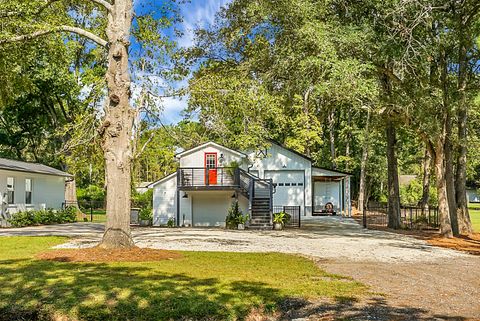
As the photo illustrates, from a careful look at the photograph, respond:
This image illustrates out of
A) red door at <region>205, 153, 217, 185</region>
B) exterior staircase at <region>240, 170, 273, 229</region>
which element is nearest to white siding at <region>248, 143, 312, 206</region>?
red door at <region>205, 153, 217, 185</region>

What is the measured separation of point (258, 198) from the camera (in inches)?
958

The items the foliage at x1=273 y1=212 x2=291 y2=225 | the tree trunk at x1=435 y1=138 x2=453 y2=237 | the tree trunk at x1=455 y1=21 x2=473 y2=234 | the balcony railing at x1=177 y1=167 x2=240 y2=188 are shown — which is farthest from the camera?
the balcony railing at x1=177 y1=167 x2=240 y2=188

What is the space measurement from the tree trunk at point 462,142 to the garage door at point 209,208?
12.1 m

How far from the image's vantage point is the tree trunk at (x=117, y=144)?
1152cm

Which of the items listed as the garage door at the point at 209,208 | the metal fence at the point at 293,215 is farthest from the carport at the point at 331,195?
the garage door at the point at 209,208

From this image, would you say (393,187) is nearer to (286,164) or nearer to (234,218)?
(234,218)

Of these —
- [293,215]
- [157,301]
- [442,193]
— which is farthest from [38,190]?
[157,301]

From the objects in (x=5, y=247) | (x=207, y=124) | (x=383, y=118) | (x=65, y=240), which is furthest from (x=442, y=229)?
(x=5, y=247)

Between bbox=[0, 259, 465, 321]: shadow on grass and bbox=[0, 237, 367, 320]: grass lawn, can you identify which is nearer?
bbox=[0, 259, 465, 321]: shadow on grass

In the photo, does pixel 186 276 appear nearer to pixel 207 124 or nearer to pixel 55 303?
pixel 55 303

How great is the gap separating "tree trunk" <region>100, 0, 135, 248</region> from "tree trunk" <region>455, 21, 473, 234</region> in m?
11.9

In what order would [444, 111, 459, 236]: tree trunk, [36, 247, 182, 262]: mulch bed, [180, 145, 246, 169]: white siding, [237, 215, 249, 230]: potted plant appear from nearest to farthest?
[36, 247, 182, 262]: mulch bed → [444, 111, 459, 236]: tree trunk → [237, 215, 249, 230]: potted plant → [180, 145, 246, 169]: white siding

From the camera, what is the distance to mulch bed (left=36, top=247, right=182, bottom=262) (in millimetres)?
10234

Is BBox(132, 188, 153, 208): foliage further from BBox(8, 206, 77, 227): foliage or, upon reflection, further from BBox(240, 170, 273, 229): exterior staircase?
BBox(240, 170, 273, 229): exterior staircase
